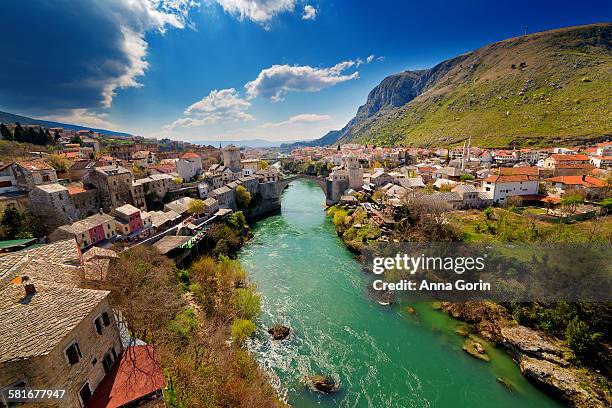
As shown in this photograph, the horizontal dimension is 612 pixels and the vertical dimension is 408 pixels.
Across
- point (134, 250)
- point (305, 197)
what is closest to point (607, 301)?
point (134, 250)

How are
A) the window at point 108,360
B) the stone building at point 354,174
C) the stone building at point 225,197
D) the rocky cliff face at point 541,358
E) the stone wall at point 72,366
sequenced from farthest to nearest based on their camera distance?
the stone building at point 354,174 < the stone building at point 225,197 < the rocky cliff face at point 541,358 < the window at point 108,360 < the stone wall at point 72,366

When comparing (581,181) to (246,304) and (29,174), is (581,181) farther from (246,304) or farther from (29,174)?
(29,174)

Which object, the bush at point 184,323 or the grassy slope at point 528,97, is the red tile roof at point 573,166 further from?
the bush at point 184,323

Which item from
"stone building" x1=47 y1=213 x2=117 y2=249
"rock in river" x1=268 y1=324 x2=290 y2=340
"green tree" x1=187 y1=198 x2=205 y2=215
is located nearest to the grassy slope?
"green tree" x1=187 y1=198 x2=205 y2=215

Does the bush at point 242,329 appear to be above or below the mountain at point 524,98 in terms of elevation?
below

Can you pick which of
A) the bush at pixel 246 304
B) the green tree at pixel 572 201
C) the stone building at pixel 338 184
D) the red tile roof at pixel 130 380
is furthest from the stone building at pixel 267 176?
the green tree at pixel 572 201

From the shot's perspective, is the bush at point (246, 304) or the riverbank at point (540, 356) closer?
the riverbank at point (540, 356)

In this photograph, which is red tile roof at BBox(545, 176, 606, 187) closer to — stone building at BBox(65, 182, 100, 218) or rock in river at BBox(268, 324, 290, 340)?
rock in river at BBox(268, 324, 290, 340)

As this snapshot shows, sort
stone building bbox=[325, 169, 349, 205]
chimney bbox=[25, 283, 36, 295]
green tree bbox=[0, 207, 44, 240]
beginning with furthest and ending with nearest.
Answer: stone building bbox=[325, 169, 349, 205] < green tree bbox=[0, 207, 44, 240] < chimney bbox=[25, 283, 36, 295]
